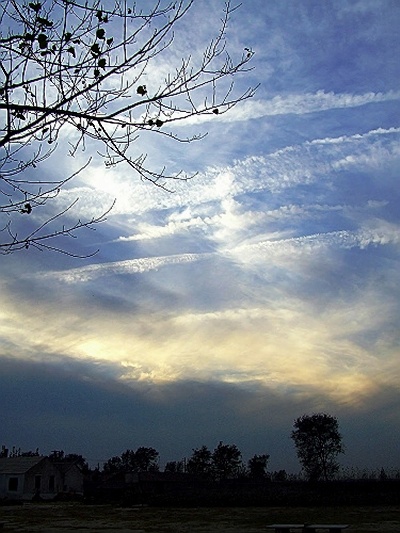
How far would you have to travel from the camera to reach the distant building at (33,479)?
57.2 m

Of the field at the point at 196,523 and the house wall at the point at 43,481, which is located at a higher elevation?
the house wall at the point at 43,481

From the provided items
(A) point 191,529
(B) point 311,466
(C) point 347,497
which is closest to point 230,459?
(B) point 311,466

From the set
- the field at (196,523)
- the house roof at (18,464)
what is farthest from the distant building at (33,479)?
the field at (196,523)

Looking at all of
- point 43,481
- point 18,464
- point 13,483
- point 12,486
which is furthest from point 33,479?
point 18,464

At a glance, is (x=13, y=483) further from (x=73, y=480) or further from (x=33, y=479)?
(x=73, y=480)

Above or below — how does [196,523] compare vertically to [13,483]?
below

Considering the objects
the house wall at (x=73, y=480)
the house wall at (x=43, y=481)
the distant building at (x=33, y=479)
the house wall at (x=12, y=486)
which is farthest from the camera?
the house wall at (x=73, y=480)

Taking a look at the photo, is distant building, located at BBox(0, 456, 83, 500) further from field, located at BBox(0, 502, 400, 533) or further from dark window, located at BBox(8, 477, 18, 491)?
field, located at BBox(0, 502, 400, 533)

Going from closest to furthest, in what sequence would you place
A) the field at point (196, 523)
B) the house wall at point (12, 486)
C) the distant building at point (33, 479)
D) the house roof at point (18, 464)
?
the field at point (196, 523) → the house wall at point (12, 486) → the distant building at point (33, 479) → the house roof at point (18, 464)

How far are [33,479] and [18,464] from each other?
6.93 feet

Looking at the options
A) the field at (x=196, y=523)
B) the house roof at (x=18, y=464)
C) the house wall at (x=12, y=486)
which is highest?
the house roof at (x=18, y=464)

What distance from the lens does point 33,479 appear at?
2301 inches

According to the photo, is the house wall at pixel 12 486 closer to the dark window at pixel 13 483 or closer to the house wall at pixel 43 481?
the dark window at pixel 13 483

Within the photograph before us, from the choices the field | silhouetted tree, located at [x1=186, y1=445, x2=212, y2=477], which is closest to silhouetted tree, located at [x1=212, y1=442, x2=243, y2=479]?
silhouetted tree, located at [x1=186, y1=445, x2=212, y2=477]
